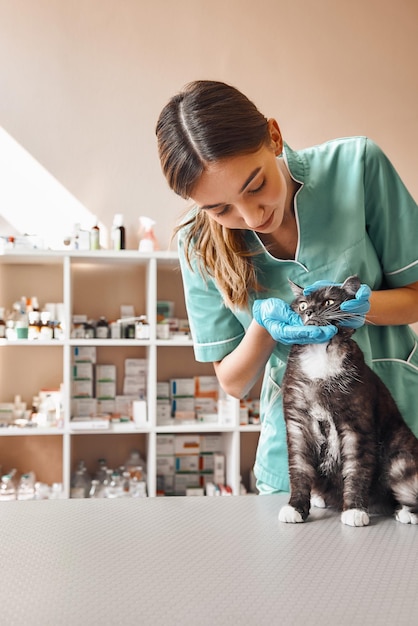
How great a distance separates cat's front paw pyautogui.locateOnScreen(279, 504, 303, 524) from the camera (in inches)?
33.7

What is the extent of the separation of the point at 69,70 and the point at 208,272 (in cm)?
240

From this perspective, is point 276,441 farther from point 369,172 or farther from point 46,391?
point 46,391

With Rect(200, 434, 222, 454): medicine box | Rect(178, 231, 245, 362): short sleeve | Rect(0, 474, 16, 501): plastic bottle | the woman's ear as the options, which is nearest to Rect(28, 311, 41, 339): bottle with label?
Rect(0, 474, 16, 501): plastic bottle

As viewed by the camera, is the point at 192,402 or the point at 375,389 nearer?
the point at 375,389

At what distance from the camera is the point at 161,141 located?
885mm

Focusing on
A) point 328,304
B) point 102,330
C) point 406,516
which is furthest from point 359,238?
point 102,330

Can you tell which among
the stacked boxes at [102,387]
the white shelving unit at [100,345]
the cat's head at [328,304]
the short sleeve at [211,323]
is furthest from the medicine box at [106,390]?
the cat's head at [328,304]

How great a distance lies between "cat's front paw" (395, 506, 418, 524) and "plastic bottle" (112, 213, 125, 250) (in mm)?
2198

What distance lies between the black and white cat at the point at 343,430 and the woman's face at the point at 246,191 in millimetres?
120

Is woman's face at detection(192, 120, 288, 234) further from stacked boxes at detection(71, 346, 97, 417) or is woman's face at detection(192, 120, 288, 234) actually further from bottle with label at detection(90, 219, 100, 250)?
stacked boxes at detection(71, 346, 97, 417)

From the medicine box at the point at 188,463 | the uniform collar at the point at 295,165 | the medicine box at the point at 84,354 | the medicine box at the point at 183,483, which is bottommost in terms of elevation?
the medicine box at the point at 183,483

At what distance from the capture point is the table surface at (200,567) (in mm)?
604

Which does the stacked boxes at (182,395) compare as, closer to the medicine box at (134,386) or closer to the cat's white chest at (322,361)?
the medicine box at (134,386)

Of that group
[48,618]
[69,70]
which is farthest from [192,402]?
[48,618]
